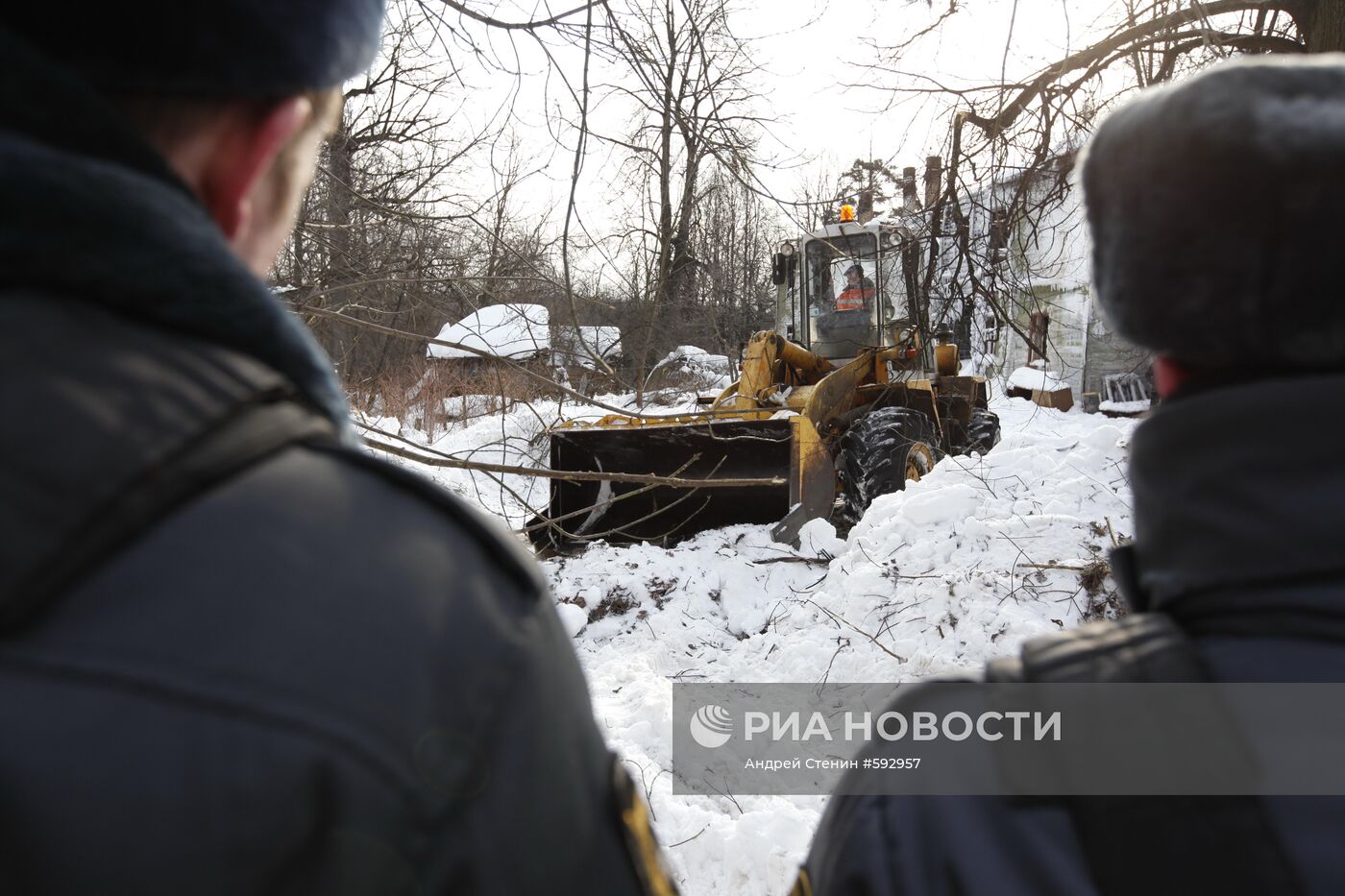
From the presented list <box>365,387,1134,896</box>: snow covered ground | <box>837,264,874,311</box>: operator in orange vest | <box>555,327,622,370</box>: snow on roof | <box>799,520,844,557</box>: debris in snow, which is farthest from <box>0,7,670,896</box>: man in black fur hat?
<box>837,264,874,311</box>: operator in orange vest

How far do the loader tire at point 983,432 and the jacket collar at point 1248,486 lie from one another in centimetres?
832

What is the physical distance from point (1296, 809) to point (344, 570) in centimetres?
82

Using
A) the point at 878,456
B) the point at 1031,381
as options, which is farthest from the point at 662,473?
the point at 1031,381

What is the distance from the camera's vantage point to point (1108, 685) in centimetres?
82

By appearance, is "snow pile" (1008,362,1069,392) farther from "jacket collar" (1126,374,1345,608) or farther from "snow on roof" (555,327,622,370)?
"jacket collar" (1126,374,1345,608)

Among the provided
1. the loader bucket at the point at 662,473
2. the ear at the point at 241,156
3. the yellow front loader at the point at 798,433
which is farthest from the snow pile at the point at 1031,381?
the ear at the point at 241,156

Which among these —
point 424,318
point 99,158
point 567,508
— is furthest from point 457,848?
point 567,508

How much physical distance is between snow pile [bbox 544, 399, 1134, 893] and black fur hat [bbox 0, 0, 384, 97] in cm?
300

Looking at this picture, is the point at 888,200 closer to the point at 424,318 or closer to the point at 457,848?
the point at 424,318

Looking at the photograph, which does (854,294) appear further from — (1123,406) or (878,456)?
(1123,406)

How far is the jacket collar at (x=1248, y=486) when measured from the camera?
742 mm

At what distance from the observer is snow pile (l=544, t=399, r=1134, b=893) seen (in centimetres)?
409

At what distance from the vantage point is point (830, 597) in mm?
5387

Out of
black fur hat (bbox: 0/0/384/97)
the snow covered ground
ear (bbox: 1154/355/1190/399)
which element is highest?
black fur hat (bbox: 0/0/384/97)
